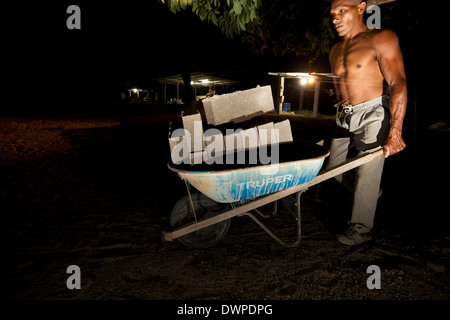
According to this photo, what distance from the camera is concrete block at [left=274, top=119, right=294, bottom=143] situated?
2583 millimetres

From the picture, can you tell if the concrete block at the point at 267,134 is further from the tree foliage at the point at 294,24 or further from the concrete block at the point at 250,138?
the tree foliage at the point at 294,24

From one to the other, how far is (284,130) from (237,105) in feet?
1.83

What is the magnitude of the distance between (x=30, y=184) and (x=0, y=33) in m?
31.4

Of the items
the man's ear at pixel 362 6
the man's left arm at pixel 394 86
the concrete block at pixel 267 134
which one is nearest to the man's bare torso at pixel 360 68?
the man's left arm at pixel 394 86

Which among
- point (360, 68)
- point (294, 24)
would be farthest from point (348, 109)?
point (294, 24)

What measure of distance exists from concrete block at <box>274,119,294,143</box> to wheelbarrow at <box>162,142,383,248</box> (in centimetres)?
15

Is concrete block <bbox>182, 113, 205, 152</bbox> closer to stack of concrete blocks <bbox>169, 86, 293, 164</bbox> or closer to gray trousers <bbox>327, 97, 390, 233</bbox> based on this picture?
stack of concrete blocks <bbox>169, 86, 293, 164</bbox>

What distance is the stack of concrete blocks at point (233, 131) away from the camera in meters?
2.29

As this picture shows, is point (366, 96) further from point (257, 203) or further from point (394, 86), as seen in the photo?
point (257, 203)

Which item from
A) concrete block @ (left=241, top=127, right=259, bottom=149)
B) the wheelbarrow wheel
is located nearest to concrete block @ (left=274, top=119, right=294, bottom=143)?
concrete block @ (left=241, top=127, right=259, bottom=149)

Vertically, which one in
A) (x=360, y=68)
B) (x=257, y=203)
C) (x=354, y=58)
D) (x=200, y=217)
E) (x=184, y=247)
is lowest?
(x=184, y=247)

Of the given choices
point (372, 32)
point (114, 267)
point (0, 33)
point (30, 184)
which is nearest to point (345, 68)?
point (372, 32)

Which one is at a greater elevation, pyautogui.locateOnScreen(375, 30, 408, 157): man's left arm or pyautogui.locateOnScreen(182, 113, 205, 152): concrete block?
pyautogui.locateOnScreen(375, 30, 408, 157): man's left arm

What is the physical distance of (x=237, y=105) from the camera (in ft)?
8.99
